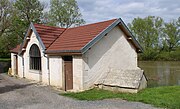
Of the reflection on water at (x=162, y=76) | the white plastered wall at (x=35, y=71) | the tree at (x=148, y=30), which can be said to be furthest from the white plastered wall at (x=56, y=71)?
the tree at (x=148, y=30)

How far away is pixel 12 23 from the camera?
32.6 m

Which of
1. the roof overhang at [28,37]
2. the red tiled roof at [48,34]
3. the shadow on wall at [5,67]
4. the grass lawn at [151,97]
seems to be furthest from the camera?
the shadow on wall at [5,67]

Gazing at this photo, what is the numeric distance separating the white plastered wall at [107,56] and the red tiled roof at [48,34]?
4566 mm

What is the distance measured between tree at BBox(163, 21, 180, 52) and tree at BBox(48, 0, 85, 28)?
1087 inches

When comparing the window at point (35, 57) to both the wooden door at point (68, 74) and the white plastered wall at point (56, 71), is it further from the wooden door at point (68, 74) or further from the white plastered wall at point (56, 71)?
the wooden door at point (68, 74)

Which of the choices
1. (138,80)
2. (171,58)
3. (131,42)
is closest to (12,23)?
(131,42)

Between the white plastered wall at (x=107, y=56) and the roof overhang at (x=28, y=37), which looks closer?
the white plastered wall at (x=107, y=56)

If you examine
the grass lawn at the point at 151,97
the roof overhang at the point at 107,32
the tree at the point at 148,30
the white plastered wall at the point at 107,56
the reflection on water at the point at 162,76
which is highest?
the tree at the point at 148,30

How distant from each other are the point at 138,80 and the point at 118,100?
8.29ft

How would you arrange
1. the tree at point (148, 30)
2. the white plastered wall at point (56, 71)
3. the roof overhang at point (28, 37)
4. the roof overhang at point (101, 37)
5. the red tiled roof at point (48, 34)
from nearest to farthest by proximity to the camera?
the roof overhang at point (101, 37) < the white plastered wall at point (56, 71) < the roof overhang at point (28, 37) < the red tiled roof at point (48, 34) < the tree at point (148, 30)

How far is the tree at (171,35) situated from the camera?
2473 inches

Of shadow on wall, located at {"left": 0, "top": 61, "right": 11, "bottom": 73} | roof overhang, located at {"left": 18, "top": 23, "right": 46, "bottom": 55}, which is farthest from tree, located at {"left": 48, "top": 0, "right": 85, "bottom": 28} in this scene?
roof overhang, located at {"left": 18, "top": 23, "right": 46, "bottom": 55}

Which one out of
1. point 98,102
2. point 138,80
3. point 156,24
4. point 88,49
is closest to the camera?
point 98,102

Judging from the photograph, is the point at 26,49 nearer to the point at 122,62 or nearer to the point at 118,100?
the point at 122,62
